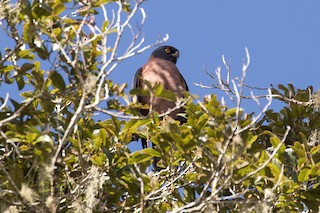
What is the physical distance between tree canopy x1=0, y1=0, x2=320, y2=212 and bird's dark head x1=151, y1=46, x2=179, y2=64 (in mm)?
2951

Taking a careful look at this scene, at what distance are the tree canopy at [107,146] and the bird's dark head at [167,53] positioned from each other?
9.68 ft

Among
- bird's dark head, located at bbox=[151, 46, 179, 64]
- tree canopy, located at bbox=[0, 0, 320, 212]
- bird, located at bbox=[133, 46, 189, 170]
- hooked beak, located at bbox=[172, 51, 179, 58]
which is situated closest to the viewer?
tree canopy, located at bbox=[0, 0, 320, 212]

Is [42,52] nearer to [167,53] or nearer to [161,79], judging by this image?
[161,79]

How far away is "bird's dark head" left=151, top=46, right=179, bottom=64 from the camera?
7.20 meters

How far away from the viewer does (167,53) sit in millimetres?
7383

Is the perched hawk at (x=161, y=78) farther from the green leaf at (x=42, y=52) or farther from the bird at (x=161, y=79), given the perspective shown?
the green leaf at (x=42, y=52)

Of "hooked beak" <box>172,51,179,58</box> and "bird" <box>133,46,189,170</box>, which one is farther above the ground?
"hooked beak" <box>172,51,179,58</box>

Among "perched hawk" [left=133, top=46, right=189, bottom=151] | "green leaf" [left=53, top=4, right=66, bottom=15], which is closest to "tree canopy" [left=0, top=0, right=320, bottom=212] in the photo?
"green leaf" [left=53, top=4, right=66, bottom=15]

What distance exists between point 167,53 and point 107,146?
3527 millimetres

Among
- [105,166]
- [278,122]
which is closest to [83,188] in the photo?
[105,166]

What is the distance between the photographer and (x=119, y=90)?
3531 mm

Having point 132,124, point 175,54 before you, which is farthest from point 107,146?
point 175,54

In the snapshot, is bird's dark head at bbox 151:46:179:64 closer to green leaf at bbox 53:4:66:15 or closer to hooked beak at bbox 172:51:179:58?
hooked beak at bbox 172:51:179:58

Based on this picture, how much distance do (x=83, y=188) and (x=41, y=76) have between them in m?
0.59
